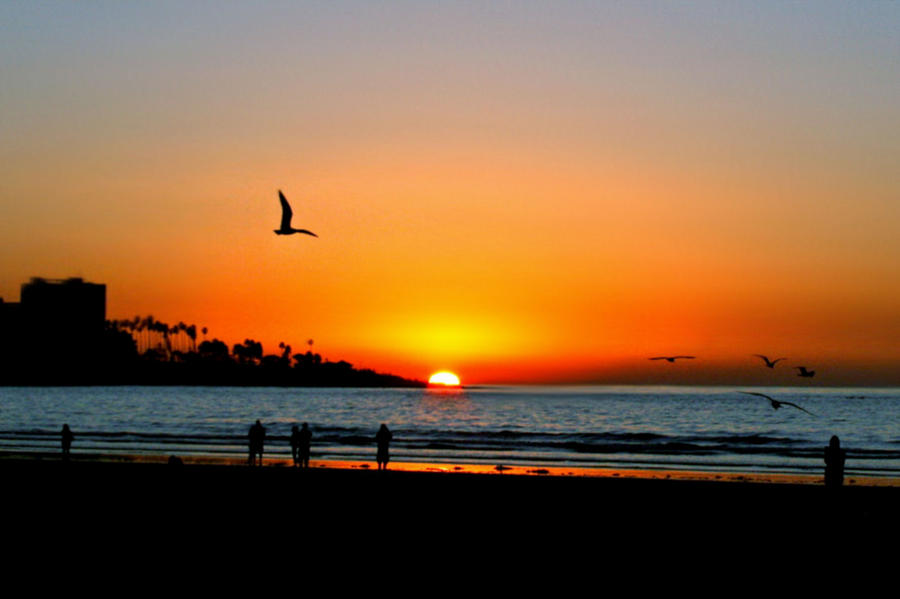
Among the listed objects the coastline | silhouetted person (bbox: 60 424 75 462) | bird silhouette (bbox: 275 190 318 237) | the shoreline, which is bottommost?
the shoreline

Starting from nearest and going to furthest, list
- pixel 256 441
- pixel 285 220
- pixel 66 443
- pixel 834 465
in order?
pixel 285 220 < pixel 834 465 < pixel 256 441 < pixel 66 443

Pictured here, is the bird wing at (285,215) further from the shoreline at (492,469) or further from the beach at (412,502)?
the shoreline at (492,469)

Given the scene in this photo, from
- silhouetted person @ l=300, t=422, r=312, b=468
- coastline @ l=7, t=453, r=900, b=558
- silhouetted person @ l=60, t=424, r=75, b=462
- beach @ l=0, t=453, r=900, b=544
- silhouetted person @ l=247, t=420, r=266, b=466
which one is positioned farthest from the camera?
silhouetted person @ l=60, t=424, r=75, b=462

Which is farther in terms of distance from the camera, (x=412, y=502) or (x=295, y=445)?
(x=295, y=445)

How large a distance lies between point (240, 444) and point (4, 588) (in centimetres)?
3904

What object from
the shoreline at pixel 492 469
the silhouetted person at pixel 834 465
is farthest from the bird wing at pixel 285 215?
the silhouetted person at pixel 834 465

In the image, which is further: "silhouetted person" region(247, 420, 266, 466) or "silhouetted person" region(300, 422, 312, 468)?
"silhouetted person" region(247, 420, 266, 466)

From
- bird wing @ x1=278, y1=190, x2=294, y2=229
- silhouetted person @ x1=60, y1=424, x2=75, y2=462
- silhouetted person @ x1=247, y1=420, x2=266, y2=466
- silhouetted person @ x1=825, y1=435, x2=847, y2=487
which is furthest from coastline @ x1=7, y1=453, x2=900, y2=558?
bird wing @ x1=278, y1=190, x2=294, y2=229

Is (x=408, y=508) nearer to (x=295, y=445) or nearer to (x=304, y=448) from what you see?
(x=304, y=448)

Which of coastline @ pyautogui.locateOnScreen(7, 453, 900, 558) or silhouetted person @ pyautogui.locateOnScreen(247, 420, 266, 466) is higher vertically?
silhouetted person @ pyautogui.locateOnScreen(247, 420, 266, 466)

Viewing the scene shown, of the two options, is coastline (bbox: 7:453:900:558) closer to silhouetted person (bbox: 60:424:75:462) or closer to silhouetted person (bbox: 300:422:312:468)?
silhouetted person (bbox: 300:422:312:468)

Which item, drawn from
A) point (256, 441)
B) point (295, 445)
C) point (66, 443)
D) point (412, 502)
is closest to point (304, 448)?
point (295, 445)

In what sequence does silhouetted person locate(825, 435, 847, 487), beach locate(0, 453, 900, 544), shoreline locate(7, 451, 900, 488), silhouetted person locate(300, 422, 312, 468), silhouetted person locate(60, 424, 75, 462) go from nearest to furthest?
1. beach locate(0, 453, 900, 544)
2. silhouetted person locate(825, 435, 847, 487)
3. silhouetted person locate(300, 422, 312, 468)
4. shoreline locate(7, 451, 900, 488)
5. silhouetted person locate(60, 424, 75, 462)

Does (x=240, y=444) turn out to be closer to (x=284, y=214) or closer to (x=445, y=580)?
(x=284, y=214)
